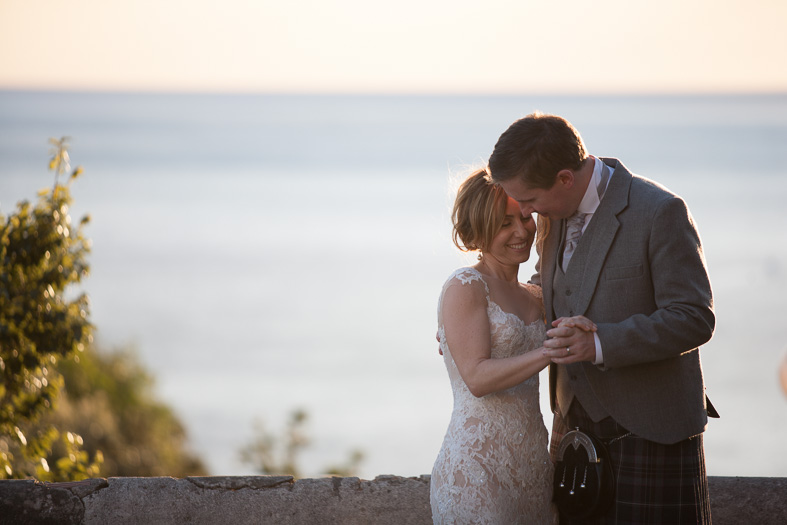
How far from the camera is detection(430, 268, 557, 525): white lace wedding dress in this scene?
280 cm

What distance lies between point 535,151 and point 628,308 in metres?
0.55

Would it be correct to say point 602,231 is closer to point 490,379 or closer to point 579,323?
point 579,323

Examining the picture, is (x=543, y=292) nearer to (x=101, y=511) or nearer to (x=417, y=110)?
(x=101, y=511)

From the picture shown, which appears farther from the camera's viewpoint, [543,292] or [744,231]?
[744,231]

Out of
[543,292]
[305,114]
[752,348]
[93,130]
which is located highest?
[305,114]

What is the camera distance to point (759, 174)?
46000mm

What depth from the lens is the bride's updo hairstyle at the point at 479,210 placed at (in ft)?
9.57

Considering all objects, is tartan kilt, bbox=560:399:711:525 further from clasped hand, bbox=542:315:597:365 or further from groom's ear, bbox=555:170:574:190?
groom's ear, bbox=555:170:574:190

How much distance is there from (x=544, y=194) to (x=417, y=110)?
153651mm

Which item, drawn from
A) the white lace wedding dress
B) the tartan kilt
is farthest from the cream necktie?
the tartan kilt

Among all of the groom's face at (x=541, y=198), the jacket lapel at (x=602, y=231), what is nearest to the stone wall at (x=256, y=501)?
the jacket lapel at (x=602, y=231)

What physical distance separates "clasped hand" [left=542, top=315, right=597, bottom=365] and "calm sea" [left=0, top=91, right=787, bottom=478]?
26.1 inches

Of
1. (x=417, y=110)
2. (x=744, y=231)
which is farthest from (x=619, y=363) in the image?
(x=417, y=110)

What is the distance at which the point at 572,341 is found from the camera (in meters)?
2.56
